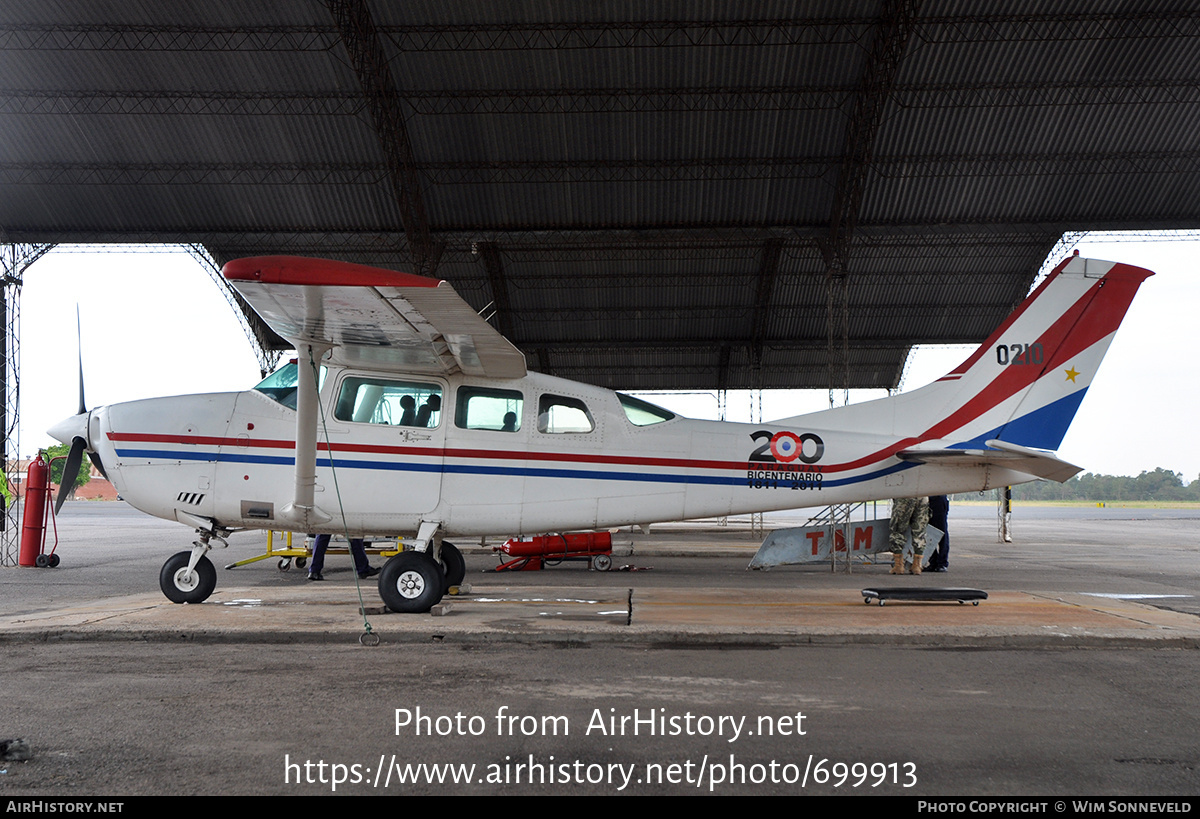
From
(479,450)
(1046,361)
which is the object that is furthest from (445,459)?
(1046,361)

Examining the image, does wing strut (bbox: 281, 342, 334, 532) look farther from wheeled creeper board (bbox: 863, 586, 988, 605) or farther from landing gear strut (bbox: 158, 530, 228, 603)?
wheeled creeper board (bbox: 863, 586, 988, 605)

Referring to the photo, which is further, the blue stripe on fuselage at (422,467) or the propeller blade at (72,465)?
the propeller blade at (72,465)

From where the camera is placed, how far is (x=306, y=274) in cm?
622

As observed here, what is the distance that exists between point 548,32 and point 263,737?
56.4 ft

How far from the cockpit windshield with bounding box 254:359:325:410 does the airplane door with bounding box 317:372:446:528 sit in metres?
0.46

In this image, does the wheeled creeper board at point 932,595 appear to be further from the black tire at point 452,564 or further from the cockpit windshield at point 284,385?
the cockpit windshield at point 284,385

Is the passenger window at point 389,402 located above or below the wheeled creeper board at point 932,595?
above

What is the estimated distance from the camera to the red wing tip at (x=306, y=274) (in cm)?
620

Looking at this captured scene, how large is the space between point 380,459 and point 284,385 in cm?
146

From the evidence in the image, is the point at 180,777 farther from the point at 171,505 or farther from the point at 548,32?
the point at 548,32

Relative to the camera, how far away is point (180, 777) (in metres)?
3.39

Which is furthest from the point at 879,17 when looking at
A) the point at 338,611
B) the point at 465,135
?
the point at 338,611

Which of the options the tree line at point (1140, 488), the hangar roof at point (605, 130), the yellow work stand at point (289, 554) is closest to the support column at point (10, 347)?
the hangar roof at point (605, 130)

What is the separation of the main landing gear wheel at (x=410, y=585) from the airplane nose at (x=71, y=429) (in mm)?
3776
